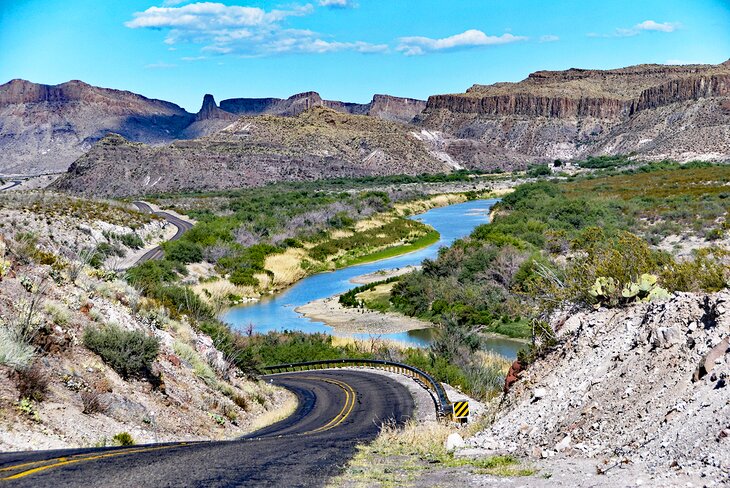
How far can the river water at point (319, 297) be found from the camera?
144 feet

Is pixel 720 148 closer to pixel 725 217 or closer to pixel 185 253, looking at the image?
pixel 725 217

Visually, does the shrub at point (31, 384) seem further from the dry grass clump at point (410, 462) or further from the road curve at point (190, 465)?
the dry grass clump at point (410, 462)

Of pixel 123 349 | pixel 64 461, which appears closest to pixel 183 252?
pixel 123 349

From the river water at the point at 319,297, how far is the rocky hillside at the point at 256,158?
72535 millimetres

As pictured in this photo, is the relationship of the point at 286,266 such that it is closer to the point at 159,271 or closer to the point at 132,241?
the point at 132,241

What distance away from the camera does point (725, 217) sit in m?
59.0

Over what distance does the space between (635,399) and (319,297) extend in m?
46.7

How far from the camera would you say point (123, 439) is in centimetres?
1373

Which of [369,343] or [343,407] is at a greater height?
[343,407]

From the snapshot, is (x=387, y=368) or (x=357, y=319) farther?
(x=357, y=319)


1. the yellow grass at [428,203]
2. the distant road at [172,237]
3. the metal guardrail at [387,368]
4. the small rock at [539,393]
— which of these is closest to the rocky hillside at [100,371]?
the metal guardrail at [387,368]

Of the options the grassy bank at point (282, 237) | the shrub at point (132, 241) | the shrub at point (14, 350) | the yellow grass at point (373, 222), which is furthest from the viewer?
the yellow grass at point (373, 222)

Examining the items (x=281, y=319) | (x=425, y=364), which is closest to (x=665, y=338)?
(x=425, y=364)

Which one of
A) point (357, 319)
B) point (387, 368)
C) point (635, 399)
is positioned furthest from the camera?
point (357, 319)
